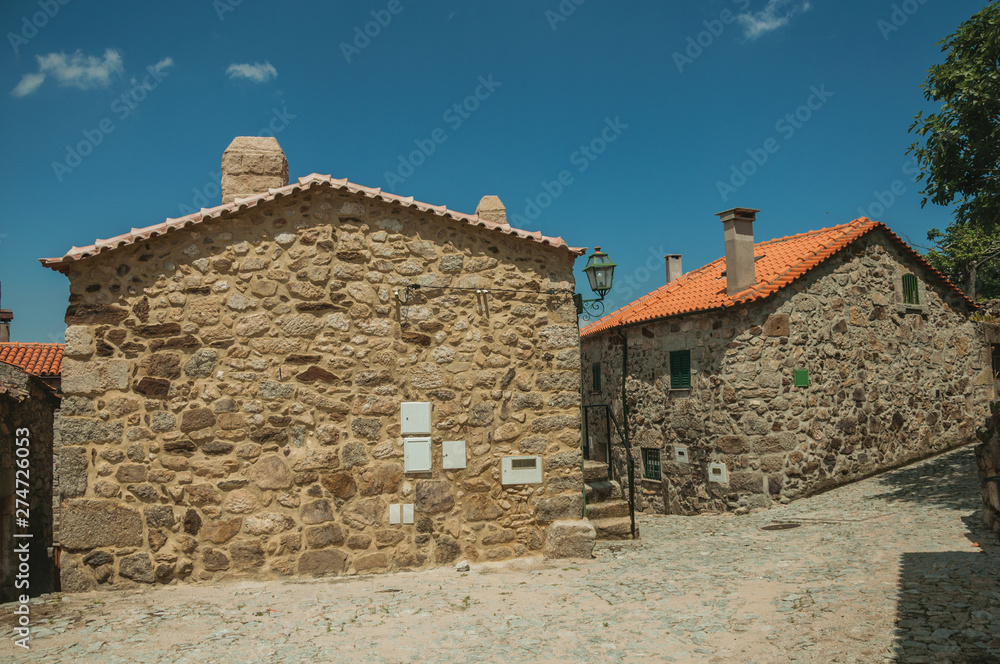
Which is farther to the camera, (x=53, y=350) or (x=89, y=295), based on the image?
(x=53, y=350)

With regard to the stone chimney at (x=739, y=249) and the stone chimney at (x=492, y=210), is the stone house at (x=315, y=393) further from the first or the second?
the stone chimney at (x=739, y=249)

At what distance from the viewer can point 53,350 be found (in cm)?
1605

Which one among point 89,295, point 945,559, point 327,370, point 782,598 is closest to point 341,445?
point 327,370

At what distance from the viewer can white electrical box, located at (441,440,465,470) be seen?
7512 mm

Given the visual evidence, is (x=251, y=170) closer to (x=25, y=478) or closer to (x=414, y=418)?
(x=414, y=418)

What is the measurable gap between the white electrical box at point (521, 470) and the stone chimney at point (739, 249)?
21.7 feet

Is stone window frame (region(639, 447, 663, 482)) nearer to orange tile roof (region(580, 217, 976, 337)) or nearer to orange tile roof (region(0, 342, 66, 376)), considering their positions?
orange tile roof (region(580, 217, 976, 337))

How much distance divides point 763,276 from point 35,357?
15749 millimetres

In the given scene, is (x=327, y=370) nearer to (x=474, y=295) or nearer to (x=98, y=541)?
(x=474, y=295)

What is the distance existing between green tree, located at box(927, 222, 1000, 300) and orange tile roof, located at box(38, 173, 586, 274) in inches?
866

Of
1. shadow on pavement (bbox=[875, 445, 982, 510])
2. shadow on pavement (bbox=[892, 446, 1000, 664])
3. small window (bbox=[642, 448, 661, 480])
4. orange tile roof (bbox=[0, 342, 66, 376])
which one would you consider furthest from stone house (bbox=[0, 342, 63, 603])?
shadow on pavement (bbox=[875, 445, 982, 510])

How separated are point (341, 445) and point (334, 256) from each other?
2058 millimetres

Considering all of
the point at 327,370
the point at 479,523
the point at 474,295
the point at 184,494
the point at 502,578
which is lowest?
the point at 502,578

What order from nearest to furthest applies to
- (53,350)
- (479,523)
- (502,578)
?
(502,578) < (479,523) < (53,350)
